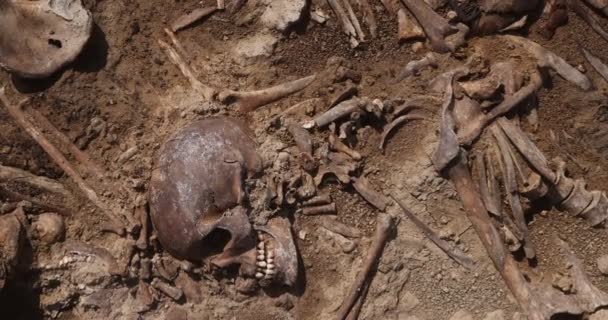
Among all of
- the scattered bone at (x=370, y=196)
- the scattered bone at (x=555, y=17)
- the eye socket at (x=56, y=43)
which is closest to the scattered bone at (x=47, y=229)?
the eye socket at (x=56, y=43)

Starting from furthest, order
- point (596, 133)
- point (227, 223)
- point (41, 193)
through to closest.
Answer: point (596, 133)
point (41, 193)
point (227, 223)

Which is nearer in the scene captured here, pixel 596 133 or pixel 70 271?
pixel 70 271

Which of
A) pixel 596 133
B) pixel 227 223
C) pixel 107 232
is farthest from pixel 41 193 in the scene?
pixel 596 133

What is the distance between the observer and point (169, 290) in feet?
14.0

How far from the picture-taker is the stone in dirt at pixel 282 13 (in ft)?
14.8

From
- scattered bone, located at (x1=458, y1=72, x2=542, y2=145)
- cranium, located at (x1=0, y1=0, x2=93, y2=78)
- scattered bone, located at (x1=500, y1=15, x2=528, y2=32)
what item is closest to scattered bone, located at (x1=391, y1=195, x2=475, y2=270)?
scattered bone, located at (x1=458, y1=72, x2=542, y2=145)

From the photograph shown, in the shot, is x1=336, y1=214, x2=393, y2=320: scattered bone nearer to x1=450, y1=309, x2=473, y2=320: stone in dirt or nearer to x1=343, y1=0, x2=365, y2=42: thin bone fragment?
x1=450, y1=309, x2=473, y2=320: stone in dirt

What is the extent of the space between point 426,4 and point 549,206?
1.75 meters

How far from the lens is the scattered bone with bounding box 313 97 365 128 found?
4.35 meters

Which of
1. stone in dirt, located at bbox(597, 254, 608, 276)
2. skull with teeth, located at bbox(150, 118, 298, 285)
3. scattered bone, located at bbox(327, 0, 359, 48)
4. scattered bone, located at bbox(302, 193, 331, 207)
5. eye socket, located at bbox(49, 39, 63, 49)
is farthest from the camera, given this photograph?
scattered bone, located at bbox(327, 0, 359, 48)

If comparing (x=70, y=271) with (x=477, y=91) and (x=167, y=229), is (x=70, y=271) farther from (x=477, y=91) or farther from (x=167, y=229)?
(x=477, y=91)

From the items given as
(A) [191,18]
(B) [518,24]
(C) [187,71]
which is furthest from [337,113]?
(B) [518,24]

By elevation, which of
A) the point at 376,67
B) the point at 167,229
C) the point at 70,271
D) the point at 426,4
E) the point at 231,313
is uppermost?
the point at 426,4

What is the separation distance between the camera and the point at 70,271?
4.20 meters
